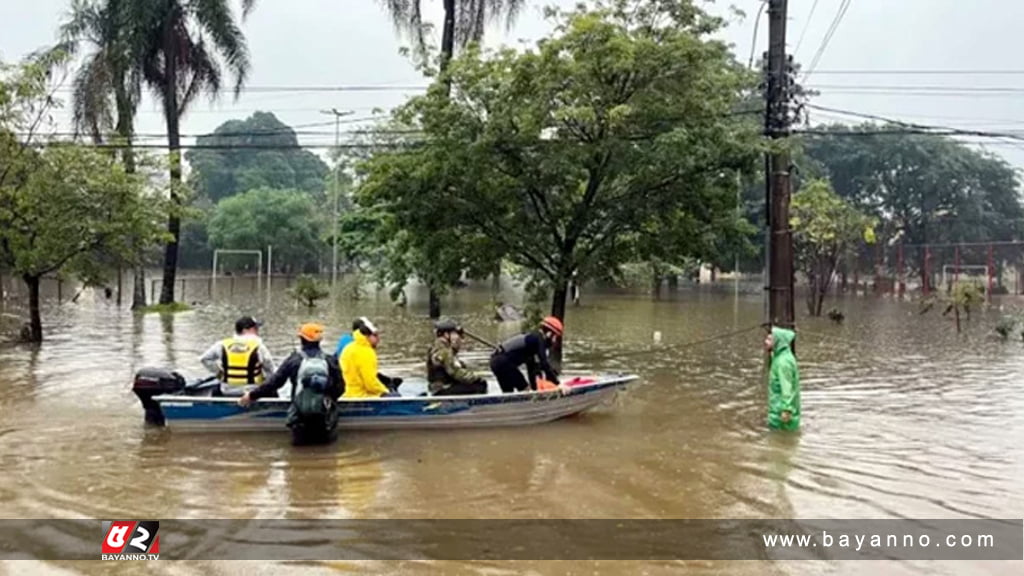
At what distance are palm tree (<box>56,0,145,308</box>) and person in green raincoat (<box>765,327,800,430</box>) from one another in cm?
2288

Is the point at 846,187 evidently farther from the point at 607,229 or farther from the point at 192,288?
the point at 607,229

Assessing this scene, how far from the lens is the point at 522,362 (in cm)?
1088

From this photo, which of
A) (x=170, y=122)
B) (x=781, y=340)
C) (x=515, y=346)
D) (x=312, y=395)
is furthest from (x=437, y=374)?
(x=170, y=122)

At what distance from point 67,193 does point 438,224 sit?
23.3 feet

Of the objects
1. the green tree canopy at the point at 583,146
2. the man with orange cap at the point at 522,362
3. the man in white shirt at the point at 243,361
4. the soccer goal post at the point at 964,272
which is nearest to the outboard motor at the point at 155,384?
the man in white shirt at the point at 243,361

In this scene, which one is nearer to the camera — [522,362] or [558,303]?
[522,362]

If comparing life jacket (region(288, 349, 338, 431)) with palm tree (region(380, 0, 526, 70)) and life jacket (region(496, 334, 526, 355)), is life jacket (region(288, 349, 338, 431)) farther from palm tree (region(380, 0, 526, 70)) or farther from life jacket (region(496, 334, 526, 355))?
palm tree (region(380, 0, 526, 70))

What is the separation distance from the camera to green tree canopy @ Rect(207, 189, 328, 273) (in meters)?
58.5

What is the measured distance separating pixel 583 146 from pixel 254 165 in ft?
263

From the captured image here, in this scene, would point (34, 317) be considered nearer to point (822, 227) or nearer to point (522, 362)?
point (522, 362)

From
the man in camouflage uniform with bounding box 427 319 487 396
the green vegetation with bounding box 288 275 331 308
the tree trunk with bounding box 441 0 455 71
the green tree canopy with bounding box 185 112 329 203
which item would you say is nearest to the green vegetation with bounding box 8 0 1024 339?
the man in camouflage uniform with bounding box 427 319 487 396

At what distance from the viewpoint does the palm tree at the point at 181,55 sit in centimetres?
2884

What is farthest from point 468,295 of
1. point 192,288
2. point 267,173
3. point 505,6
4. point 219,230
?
point 267,173

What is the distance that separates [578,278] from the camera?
1650cm
